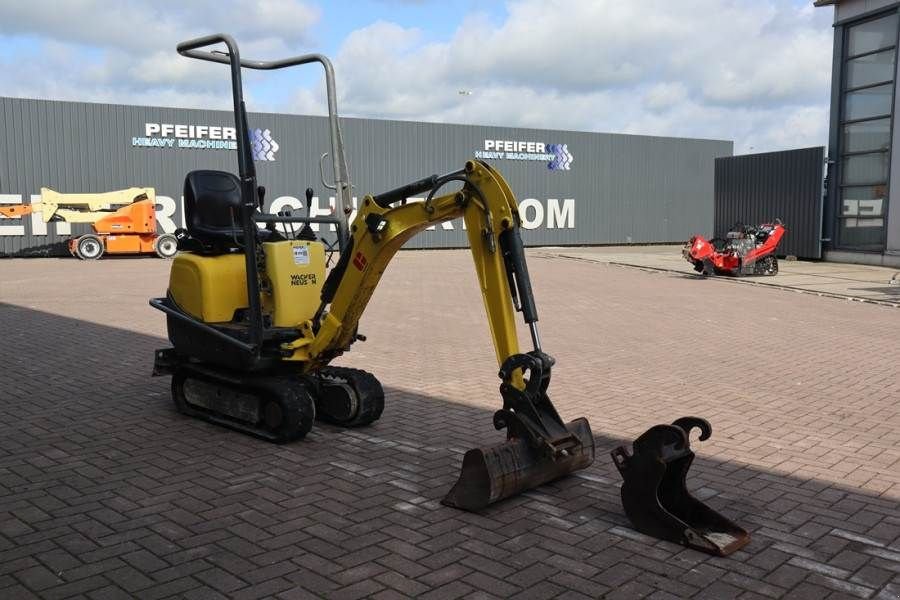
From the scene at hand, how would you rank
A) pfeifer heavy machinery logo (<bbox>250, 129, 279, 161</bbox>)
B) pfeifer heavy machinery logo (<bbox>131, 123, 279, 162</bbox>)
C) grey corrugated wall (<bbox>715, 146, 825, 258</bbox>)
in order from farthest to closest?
pfeifer heavy machinery logo (<bbox>250, 129, 279, 161</bbox>)
pfeifer heavy machinery logo (<bbox>131, 123, 279, 162</bbox>)
grey corrugated wall (<bbox>715, 146, 825, 258</bbox>)

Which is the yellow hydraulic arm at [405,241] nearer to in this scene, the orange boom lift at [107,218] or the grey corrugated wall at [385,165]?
the orange boom lift at [107,218]

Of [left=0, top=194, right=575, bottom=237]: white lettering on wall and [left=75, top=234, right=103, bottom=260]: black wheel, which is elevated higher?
[left=0, top=194, right=575, bottom=237]: white lettering on wall

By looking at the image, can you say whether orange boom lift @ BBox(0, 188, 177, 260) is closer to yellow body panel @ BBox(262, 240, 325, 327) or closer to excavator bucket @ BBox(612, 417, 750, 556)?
yellow body panel @ BBox(262, 240, 325, 327)

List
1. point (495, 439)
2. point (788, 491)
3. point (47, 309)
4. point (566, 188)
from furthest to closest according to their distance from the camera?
point (566, 188), point (47, 309), point (495, 439), point (788, 491)

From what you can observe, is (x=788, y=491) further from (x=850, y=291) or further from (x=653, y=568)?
(x=850, y=291)

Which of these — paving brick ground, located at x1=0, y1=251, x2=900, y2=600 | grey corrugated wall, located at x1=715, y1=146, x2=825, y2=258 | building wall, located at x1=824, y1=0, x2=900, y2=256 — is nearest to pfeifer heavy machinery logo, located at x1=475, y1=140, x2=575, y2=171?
grey corrugated wall, located at x1=715, y1=146, x2=825, y2=258

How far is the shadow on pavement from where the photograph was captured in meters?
3.77

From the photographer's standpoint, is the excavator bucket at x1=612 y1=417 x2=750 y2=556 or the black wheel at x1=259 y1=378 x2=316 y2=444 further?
the black wheel at x1=259 y1=378 x2=316 y2=444

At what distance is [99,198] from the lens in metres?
24.8

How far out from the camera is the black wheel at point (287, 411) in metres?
5.78

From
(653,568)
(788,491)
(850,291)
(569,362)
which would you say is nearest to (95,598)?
(653,568)

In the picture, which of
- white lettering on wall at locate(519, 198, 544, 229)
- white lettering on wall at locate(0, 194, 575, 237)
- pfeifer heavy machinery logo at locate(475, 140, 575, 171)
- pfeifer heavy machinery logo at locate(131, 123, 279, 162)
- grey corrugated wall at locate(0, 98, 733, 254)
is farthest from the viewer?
white lettering on wall at locate(519, 198, 544, 229)

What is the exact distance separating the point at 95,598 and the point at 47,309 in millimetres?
10836

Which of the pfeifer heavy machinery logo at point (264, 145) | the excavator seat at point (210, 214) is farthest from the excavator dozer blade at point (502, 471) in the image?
the pfeifer heavy machinery logo at point (264, 145)
